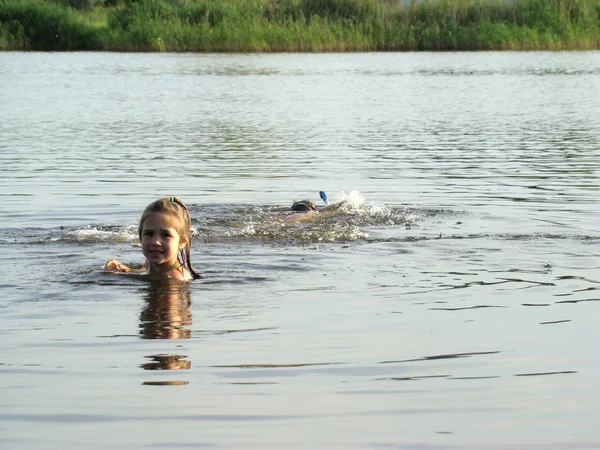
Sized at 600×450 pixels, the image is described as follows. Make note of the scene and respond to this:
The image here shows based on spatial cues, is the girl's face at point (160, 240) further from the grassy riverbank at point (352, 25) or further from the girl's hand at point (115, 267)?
the grassy riverbank at point (352, 25)

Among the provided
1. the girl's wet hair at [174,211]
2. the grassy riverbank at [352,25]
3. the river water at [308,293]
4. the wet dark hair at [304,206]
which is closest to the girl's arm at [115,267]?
the river water at [308,293]

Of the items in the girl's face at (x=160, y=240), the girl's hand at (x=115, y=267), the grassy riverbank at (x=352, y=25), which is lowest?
the girl's hand at (x=115, y=267)

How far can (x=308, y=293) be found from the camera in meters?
8.30

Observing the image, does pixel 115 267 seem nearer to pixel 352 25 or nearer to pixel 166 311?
pixel 166 311

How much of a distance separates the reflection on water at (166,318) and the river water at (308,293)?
0.02 m

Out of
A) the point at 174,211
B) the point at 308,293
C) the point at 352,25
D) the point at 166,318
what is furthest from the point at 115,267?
the point at 352,25

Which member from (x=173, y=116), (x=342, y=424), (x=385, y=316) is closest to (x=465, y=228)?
(x=385, y=316)

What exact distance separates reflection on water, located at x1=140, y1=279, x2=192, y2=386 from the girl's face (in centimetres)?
19

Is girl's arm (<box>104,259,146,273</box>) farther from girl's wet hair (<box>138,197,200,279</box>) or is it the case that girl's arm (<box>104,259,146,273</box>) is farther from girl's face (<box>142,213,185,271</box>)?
girl's wet hair (<box>138,197,200,279</box>)

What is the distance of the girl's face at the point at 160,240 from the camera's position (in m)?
7.98

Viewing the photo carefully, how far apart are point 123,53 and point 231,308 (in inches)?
1684

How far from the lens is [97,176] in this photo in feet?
50.2

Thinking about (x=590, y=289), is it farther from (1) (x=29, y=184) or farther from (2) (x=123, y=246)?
(1) (x=29, y=184)

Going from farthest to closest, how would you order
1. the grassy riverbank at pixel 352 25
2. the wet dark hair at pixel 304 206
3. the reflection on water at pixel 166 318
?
the grassy riverbank at pixel 352 25
the wet dark hair at pixel 304 206
the reflection on water at pixel 166 318
